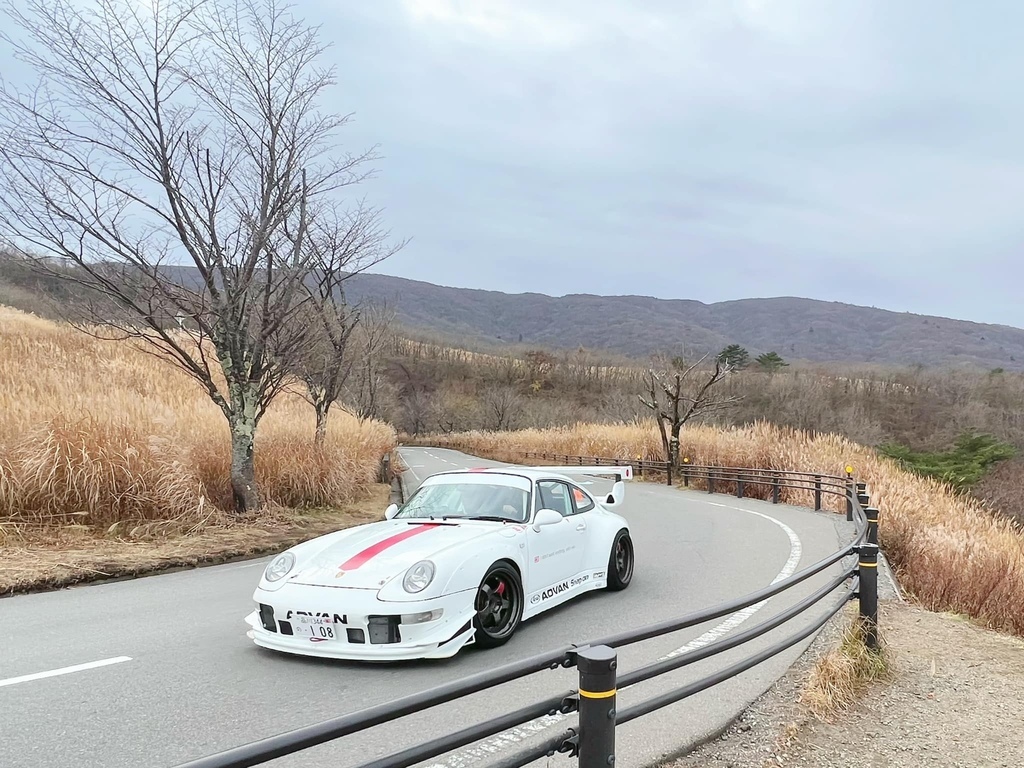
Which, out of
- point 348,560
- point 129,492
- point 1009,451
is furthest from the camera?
point 1009,451

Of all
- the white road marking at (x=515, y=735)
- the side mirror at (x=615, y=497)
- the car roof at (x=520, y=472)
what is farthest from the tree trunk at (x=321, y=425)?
the white road marking at (x=515, y=735)

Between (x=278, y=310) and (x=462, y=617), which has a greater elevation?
(x=278, y=310)

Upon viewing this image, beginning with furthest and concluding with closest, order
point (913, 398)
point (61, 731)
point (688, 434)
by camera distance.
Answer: point (913, 398) → point (688, 434) → point (61, 731)

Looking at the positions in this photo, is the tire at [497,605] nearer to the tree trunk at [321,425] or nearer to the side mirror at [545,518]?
the side mirror at [545,518]

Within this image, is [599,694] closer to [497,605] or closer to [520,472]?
[497,605]

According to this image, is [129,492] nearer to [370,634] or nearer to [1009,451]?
[370,634]

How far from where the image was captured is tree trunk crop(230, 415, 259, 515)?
12.2m

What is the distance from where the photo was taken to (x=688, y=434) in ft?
98.8

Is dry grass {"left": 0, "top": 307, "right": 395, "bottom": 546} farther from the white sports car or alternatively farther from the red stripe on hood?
the red stripe on hood

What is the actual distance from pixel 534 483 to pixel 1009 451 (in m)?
38.3

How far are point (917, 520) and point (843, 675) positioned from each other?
988cm

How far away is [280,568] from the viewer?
5957 millimetres

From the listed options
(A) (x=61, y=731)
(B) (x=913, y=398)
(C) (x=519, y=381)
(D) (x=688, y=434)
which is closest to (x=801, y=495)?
(D) (x=688, y=434)

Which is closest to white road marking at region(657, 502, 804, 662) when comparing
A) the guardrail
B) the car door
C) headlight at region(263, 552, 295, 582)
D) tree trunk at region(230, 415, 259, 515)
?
the guardrail
